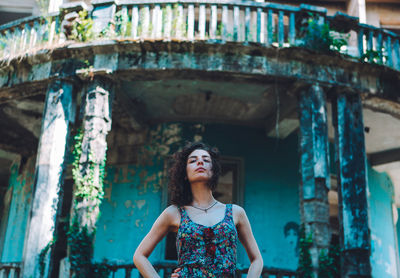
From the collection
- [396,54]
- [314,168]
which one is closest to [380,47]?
[396,54]

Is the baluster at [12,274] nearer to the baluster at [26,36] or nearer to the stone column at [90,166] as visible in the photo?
the stone column at [90,166]

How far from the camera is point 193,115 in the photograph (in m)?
9.84

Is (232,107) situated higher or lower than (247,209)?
higher

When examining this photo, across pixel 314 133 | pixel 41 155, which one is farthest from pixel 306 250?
pixel 41 155

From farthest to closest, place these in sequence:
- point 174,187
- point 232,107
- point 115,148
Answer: point 115,148, point 232,107, point 174,187

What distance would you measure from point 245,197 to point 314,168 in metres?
2.82

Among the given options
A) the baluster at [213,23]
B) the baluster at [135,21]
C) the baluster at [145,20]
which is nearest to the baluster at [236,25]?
the baluster at [213,23]

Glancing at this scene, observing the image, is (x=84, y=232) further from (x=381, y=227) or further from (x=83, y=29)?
(x=381, y=227)

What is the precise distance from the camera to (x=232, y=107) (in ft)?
31.0

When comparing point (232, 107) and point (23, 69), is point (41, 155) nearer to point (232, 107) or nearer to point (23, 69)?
point (23, 69)

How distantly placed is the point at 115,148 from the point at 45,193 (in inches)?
126

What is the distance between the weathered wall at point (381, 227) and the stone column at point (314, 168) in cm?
466

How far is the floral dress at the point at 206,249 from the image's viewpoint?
272 cm

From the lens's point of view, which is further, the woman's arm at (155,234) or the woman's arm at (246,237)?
the woman's arm at (246,237)
